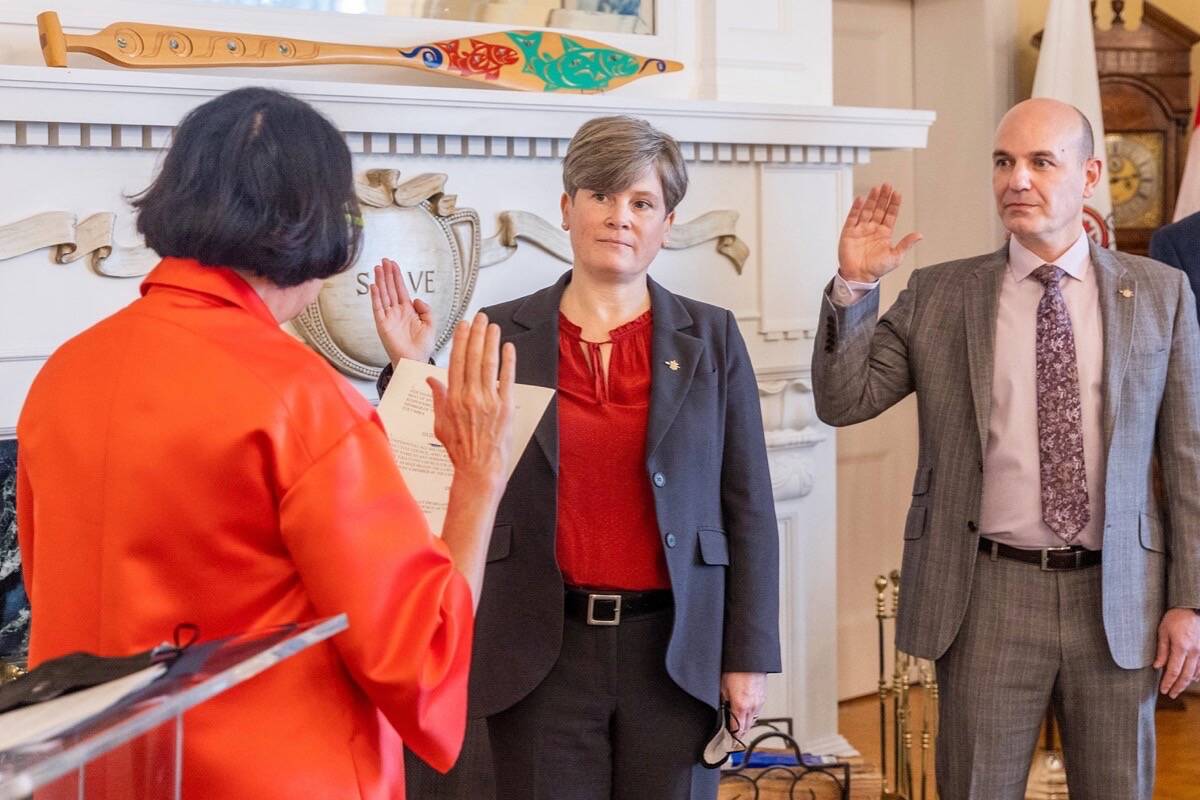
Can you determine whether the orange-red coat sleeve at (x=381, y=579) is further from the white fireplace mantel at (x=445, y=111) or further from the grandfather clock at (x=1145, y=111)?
the grandfather clock at (x=1145, y=111)

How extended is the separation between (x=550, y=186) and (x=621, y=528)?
98 cm

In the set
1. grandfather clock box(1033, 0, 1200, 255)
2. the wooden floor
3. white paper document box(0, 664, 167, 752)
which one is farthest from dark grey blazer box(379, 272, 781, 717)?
grandfather clock box(1033, 0, 1200, 255)

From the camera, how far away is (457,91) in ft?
8.40

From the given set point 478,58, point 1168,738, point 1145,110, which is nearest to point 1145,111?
point 1145,110

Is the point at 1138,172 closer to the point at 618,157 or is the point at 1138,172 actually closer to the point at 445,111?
the point at 445,111

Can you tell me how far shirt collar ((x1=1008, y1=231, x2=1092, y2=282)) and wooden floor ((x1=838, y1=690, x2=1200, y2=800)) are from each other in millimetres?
1756

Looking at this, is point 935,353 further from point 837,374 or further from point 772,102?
point 772,102

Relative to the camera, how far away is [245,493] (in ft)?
3.86

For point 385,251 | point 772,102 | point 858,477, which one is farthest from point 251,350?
point 858,477

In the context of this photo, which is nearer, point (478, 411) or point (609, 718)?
point (478, 411)

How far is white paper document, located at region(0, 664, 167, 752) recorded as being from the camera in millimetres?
887

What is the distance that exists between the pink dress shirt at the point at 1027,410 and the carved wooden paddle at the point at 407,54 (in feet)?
3.13

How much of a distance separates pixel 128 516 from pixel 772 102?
2217 mm

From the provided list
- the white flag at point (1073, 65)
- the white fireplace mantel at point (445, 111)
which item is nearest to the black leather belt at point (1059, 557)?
the white fireplace mantel at point (445, 111)
